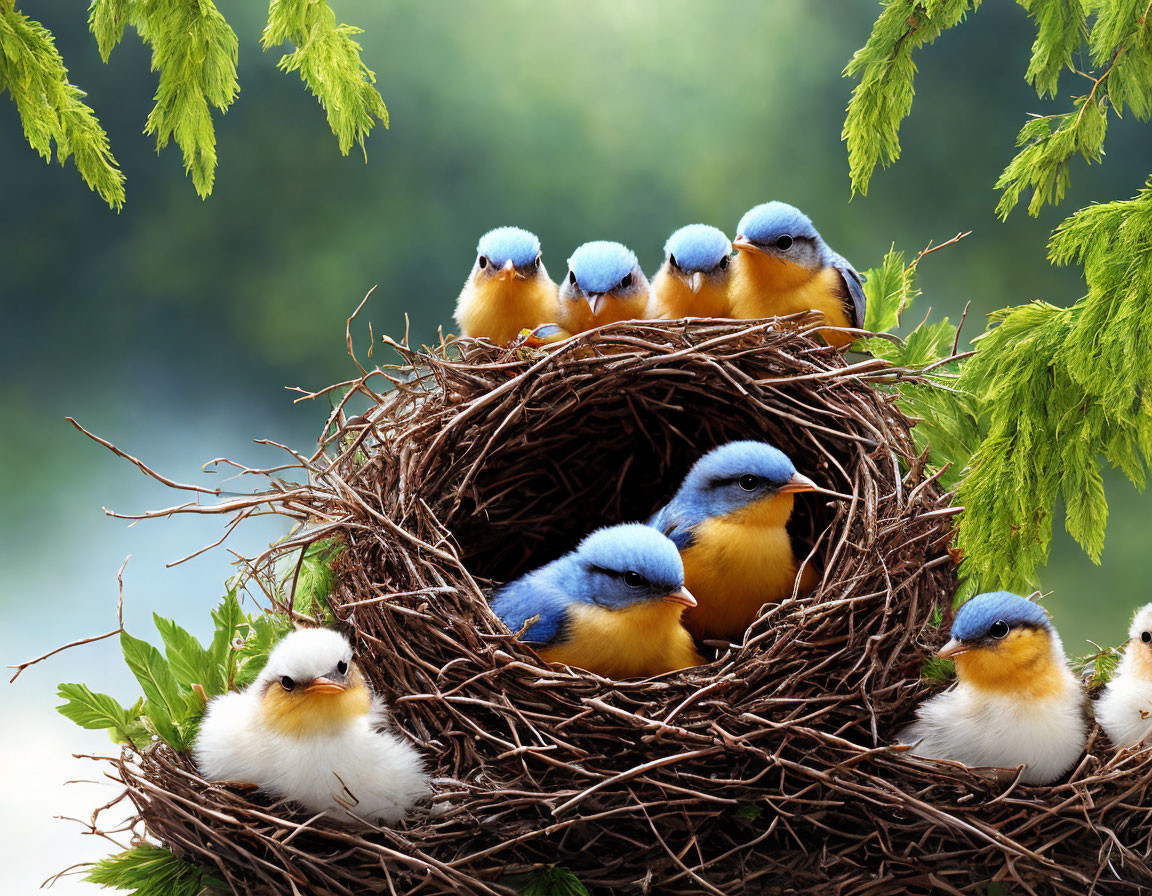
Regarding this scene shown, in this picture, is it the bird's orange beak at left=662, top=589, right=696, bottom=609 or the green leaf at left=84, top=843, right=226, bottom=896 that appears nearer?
the green leaf at left=84, top=843, right=226, bottom=896

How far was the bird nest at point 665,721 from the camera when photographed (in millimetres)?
1591

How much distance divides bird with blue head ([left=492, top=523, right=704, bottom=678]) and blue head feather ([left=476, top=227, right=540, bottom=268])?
840 mm

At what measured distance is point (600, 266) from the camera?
2469 millimetres

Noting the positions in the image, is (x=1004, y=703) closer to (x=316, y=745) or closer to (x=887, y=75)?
(x=316, y=745)

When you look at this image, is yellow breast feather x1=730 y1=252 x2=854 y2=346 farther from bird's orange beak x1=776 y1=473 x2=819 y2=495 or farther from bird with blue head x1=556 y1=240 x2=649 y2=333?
bird's orange beak x1=776 y1=473 x2=819 y2=495

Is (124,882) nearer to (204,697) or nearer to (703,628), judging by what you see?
(204,697)

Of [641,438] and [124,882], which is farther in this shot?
[641,438]

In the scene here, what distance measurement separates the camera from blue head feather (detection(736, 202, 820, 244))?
7.91 ft

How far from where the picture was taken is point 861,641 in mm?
1847

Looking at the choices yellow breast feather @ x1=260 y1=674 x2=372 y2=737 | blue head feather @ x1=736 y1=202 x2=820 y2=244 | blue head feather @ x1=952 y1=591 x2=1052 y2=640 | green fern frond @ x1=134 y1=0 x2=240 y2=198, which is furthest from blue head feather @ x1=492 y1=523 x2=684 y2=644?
green fern frond @ x1=134 y1=0 x2=240 y2=198

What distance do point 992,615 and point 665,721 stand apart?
62 centimetres

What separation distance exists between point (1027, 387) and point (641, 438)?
3.38 ft

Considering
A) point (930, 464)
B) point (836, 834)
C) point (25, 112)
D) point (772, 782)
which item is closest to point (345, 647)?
point (772, 782)

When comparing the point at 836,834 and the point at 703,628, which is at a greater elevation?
the point at 703,628
